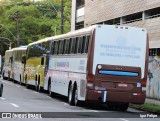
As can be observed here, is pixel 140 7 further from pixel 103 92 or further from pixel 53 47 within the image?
pixel 103 92

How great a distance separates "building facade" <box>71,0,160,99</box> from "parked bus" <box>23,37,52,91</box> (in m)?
6.44

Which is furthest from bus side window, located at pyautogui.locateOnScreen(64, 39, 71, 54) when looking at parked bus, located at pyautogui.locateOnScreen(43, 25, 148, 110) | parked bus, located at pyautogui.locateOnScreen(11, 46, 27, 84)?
parked bus, located at pyautogui.locateOnScreen(11, 46, 27, 84)

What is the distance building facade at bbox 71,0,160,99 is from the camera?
3011 centimetres

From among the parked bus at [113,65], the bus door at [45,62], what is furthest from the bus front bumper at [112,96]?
the bus door at [45,62]

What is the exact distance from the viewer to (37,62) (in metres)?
33.7

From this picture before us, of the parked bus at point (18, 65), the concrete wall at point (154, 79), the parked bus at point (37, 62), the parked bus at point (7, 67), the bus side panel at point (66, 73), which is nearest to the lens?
the bus side panel at point (66, 73)

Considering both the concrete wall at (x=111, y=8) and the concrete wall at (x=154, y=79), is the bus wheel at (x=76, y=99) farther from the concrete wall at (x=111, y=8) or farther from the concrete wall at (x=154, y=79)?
the concrete wall at (x=111, y=8)

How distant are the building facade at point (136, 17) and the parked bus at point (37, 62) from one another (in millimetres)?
6437

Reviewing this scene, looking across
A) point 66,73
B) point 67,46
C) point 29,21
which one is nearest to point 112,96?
point 66,73

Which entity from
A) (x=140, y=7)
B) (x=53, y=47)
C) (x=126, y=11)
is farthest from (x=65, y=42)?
(x=126, y=11)

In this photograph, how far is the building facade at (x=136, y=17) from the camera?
98.8 ft

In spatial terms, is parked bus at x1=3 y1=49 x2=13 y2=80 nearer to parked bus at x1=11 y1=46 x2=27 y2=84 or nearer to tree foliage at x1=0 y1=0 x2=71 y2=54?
parked bus at x1=11 y1=46 x2=27 y2=84

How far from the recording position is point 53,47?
1112 inches

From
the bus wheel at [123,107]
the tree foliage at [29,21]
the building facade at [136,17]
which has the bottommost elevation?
the bus wheel at [123,107]
